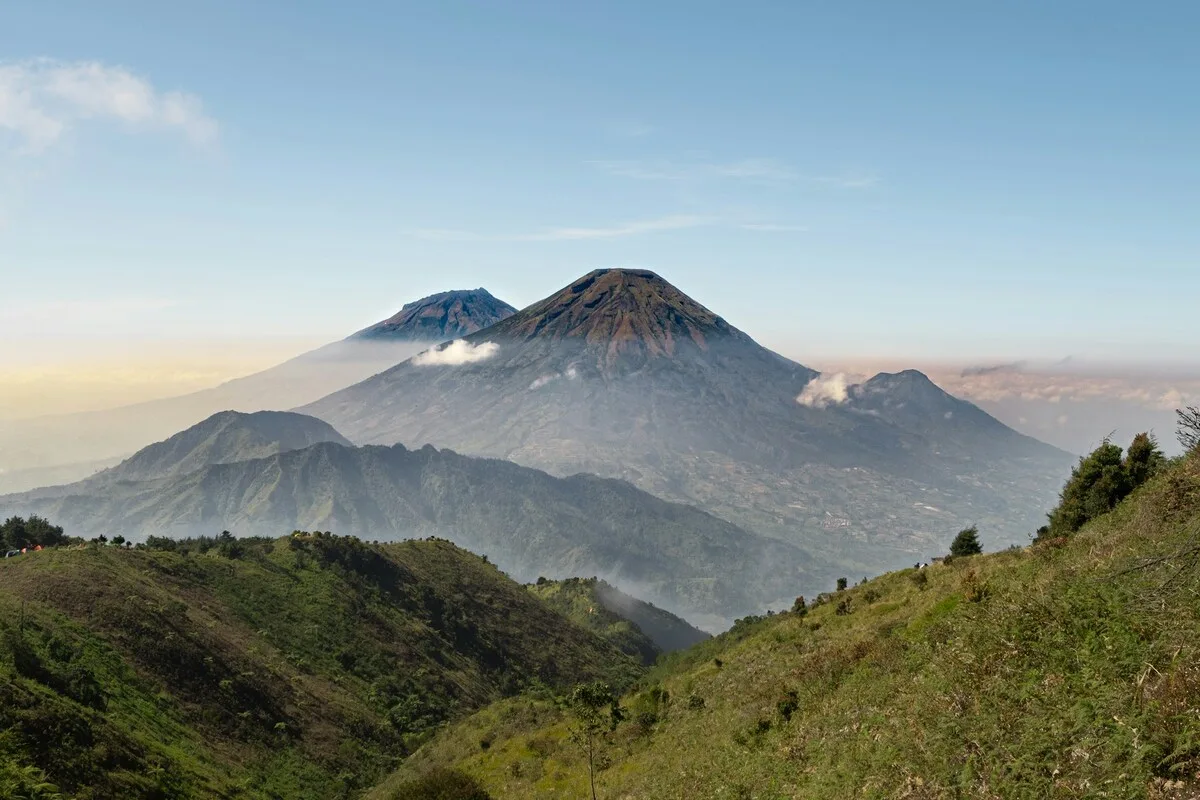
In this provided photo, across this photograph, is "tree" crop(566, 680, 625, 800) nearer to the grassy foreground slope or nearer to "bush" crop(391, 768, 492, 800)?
the grassy foreground slope

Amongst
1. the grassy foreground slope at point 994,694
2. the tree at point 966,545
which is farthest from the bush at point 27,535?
the tree at point 966,545

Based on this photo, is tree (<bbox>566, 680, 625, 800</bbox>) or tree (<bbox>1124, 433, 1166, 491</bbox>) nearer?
tree (<bbox>1124, 433, 1166, 491</bbox>)

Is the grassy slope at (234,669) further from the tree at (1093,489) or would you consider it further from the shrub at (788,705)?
the tree at (1093,489)

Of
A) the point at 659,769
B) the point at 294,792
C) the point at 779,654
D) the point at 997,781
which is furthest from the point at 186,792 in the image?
the point at 997,781

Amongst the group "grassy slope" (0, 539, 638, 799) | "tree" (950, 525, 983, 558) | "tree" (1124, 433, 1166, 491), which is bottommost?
"grassy slope" (0, 539, 638, 799)

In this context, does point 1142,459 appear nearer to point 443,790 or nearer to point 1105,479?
point 1105,479

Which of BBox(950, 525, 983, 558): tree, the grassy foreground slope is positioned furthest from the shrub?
BBox(950, 525, 983, 558): tree
